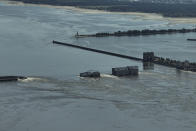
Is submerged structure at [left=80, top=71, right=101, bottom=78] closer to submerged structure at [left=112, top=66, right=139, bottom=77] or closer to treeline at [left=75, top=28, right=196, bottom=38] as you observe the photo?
submerged structure at [left=112, top=66, right=139, bottom=77]

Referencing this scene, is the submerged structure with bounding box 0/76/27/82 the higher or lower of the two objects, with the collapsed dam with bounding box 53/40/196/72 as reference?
higher

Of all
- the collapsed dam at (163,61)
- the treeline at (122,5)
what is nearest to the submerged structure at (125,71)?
the collapsed dam at (163,61)

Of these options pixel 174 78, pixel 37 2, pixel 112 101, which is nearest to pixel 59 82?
pixel 112 101

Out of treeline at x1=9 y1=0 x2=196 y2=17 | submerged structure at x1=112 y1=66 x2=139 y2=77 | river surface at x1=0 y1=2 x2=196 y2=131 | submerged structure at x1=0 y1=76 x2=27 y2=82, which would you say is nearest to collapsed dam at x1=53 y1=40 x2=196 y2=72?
river surface at x1=0 y1=2 x2=196 y2=131

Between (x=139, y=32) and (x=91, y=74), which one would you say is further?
(x=139, y=32)

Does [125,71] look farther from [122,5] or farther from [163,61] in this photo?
[122,5]

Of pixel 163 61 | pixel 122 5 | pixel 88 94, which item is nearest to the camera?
pixel 88 94

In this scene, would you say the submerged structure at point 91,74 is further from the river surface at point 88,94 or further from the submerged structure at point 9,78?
the submerged structure at point 9,78

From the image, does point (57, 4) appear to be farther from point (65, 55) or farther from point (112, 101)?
point (112, 101)

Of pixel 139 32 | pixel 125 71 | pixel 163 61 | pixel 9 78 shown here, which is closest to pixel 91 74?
pixel 125 71

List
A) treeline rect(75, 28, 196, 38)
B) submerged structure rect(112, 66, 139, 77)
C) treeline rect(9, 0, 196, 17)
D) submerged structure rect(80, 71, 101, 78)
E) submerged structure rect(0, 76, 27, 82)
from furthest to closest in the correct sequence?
treeline rect(9, 0, 196, 17) → treeline rect(75, 28, 196, 38) → submerged structure rect(112, 66, 139, 77) → submerged structure rect(80, 71, 101, 78) → submerged structure rect(0, 76, 27, 82)

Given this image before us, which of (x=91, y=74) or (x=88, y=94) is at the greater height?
(x=91, y=74)
